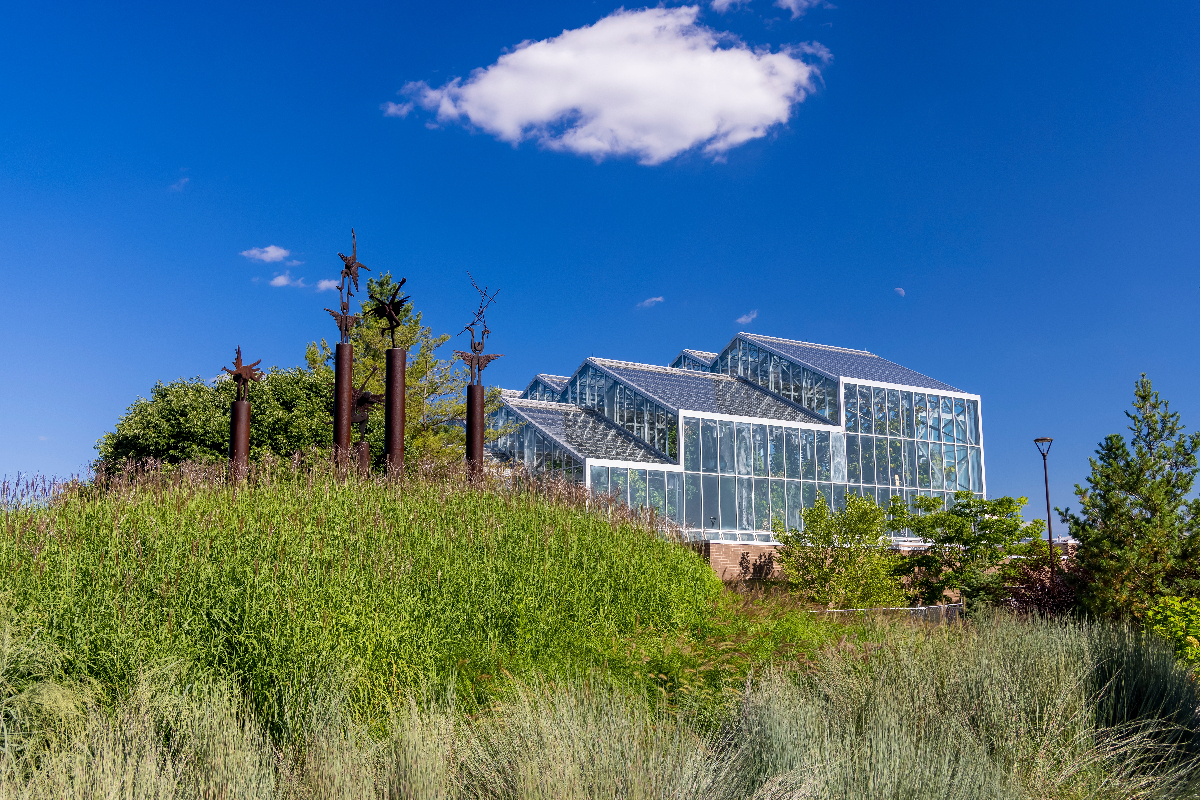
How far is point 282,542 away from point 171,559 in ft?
4.03

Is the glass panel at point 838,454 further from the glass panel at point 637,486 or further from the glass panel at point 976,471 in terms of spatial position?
the glass panel at point 637,486

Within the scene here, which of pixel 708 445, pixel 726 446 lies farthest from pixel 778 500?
pixel 708 445

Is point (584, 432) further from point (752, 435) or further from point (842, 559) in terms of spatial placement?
point (842, 559)

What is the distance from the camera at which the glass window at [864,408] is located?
34.4 m

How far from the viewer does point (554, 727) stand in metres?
4.84

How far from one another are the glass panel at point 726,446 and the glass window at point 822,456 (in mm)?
4087

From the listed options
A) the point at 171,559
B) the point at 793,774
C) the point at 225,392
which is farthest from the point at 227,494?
the point at 225,392

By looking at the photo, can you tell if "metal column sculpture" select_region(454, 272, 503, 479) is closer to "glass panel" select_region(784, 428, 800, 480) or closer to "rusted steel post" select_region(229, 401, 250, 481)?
"rusted steel post" select_region(229, 401, 250, 481)

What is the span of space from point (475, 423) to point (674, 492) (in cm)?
1279

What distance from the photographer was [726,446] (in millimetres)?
30375

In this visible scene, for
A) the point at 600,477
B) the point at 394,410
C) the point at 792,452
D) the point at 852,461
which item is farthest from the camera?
the point at 852,461

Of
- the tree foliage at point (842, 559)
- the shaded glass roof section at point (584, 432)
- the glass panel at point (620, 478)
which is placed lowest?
the tree foliage at point (842, 559)

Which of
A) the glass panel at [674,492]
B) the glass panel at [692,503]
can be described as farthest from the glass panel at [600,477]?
the glass panel at [692,503]

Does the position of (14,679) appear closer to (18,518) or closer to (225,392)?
(18,518)
